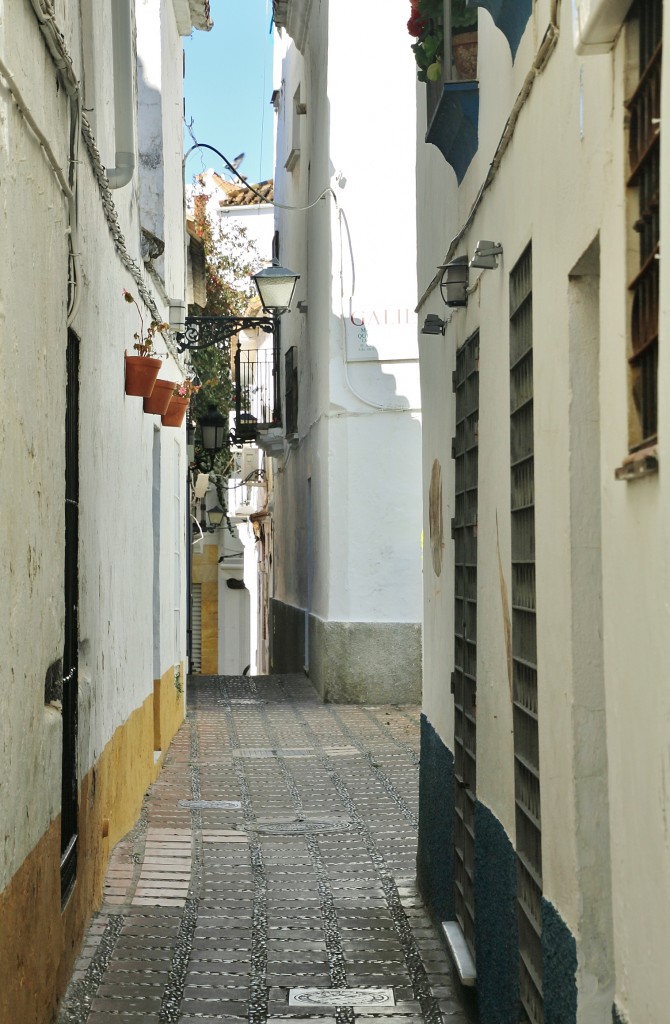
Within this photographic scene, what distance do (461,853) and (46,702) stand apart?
202cm

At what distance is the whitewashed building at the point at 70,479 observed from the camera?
13.0 feet

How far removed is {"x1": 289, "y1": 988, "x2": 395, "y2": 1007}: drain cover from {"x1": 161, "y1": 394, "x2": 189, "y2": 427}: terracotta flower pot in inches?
218

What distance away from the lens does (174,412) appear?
1038cm

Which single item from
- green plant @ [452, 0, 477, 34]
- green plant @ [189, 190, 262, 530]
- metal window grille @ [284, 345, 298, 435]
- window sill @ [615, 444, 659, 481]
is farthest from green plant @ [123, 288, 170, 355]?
green plant @ [189, 190, 262, 530]

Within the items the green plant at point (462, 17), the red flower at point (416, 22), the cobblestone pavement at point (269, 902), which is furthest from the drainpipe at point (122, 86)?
the cobblestone pavement at point (269, 902)

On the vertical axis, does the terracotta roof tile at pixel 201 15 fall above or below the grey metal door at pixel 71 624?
above

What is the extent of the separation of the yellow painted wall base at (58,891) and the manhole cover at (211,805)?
34 cm

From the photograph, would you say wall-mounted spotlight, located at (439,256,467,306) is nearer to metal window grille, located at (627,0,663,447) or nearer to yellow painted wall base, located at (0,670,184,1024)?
yellow painted wall base, located at (0,670,184,1024)

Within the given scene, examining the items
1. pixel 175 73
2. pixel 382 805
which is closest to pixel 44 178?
pixel 382 805

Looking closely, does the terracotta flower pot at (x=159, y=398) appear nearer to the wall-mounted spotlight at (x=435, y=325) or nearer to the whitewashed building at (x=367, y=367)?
the wall-mounted spotlight at (x=435, y=325)

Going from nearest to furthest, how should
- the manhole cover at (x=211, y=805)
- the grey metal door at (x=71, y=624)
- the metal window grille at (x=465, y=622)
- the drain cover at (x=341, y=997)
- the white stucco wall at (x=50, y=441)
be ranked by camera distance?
the white stucco wall at (x=50, y=441) → the drain cover at (x=341, y=997) → the metal window grille at (x=465, y=622) → the grey metal door at (x=71, y=624) → the manhole cover at (x=211, y=805)

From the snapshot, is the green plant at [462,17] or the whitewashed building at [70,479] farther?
the green plant at [462,17]

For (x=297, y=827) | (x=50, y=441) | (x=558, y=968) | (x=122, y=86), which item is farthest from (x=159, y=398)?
(x=558, y=968)

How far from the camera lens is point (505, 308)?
461cm
